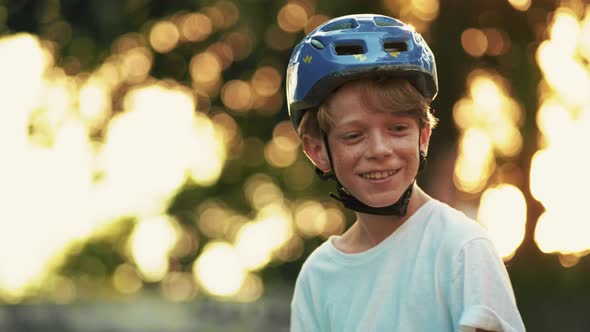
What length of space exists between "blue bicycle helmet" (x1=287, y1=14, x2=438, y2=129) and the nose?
0.23 m

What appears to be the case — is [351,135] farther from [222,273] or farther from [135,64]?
[222,273]

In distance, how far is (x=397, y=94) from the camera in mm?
4402

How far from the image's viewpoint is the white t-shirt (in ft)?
13.0

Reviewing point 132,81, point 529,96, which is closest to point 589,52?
point 529,96

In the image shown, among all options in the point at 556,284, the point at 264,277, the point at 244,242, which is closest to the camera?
the point at 556,284

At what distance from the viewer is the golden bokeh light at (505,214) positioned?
13172mm

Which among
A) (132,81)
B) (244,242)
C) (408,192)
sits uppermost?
(408,192)

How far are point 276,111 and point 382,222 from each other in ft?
35.8

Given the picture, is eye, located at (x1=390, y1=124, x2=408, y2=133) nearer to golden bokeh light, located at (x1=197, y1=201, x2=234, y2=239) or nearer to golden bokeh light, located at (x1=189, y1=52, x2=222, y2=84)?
golden bokeh light, located at (x1=189, y1=52, x2=222, y2=84)

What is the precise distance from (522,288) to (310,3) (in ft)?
12.3

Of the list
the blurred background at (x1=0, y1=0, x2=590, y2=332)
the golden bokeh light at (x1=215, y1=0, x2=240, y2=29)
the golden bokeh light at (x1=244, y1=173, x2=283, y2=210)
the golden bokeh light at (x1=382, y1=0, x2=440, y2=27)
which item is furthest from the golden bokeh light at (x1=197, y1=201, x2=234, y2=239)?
the golden bokeh light at (x1=382, y1=0, x2=440, y2=27)

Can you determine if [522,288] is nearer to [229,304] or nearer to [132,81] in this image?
[132,81]

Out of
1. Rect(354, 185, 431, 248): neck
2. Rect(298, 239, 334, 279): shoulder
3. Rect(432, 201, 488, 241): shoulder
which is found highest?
Rect(432, 201, 488, 241): shoulder

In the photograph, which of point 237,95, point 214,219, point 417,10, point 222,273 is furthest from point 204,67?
point 222,273
